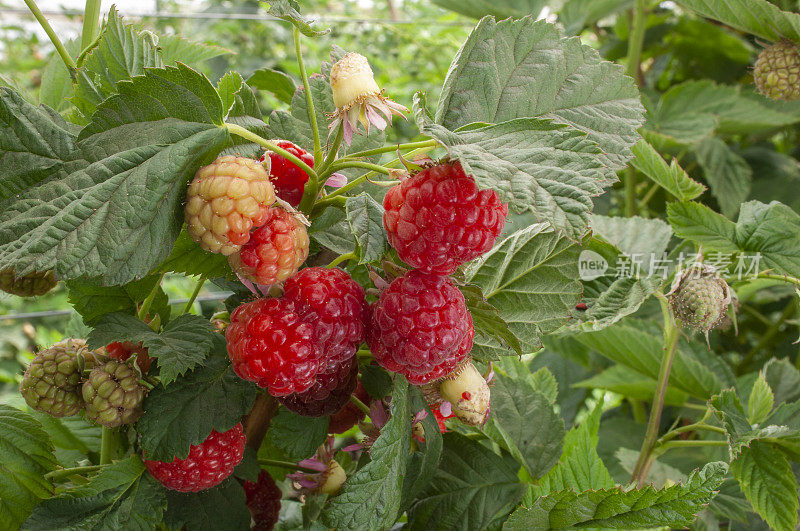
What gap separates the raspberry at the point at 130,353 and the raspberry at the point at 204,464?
0.07 m

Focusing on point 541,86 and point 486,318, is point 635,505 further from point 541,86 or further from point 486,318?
point 541,86

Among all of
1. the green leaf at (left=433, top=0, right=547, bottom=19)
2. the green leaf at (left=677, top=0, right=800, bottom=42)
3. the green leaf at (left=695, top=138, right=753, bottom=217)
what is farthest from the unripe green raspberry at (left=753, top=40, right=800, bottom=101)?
the green leaf at (left=433, top=0, right=547, bottom=19)

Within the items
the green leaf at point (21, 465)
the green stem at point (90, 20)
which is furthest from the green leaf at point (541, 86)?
the green leaf at point (21, 465)

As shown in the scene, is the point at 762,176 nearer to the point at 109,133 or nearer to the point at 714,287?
the point at 714,287

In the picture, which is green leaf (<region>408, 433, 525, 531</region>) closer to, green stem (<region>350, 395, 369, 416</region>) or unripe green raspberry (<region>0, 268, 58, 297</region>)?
green stem (<region>350, 395, 369, 416</region>)

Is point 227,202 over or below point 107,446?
over

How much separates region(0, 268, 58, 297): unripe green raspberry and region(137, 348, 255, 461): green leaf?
5.0 inches

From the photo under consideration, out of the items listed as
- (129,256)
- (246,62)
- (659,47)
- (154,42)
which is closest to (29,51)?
(246,62)

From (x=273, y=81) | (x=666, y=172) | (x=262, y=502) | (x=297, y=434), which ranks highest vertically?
(x=273, y=81)

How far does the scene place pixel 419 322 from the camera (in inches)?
15.4

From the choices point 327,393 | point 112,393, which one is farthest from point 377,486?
point 112,393

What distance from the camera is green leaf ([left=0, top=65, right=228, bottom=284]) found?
348 millimetres

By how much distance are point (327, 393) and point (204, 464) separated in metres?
0.10

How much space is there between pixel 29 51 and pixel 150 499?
→ 8.75ft
